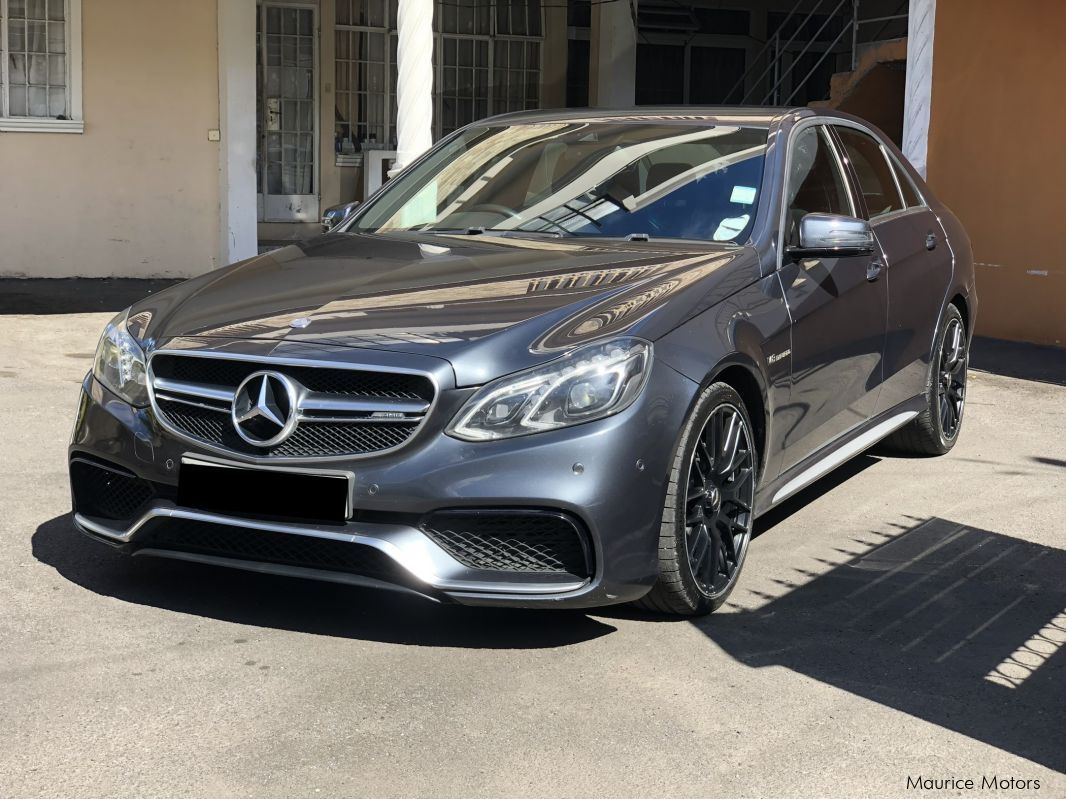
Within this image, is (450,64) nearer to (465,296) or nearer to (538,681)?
(465,296)

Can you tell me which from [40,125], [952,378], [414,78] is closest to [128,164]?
[40,125]

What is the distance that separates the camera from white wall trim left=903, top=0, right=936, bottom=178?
11430 millimetres

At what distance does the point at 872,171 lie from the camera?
6.29 metres

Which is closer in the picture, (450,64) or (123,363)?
(123,363)

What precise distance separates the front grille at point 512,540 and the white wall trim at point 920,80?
833 cm

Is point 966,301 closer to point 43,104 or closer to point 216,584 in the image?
point 216,584

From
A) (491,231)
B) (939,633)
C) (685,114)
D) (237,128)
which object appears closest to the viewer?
(939,633)

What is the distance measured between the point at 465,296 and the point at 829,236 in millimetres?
1385

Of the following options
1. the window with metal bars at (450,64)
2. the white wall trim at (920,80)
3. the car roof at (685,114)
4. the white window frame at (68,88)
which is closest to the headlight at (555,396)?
the car roof at (685,114)

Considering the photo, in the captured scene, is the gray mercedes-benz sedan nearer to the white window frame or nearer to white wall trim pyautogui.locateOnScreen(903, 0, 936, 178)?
white wall trim pyautogui.locateOnScreen(903, 0, 936, 178)

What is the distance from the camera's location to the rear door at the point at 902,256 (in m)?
5.99

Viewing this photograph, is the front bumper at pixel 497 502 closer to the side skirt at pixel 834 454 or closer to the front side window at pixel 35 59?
the side skirt at pixel 834 454

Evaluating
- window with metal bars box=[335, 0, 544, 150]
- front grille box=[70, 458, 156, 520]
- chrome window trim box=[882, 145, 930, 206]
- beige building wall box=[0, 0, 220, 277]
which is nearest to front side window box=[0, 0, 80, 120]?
beige building wall box=[0, 0, 220, 277]

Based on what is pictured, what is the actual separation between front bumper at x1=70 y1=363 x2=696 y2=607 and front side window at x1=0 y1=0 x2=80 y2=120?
10.4 m
